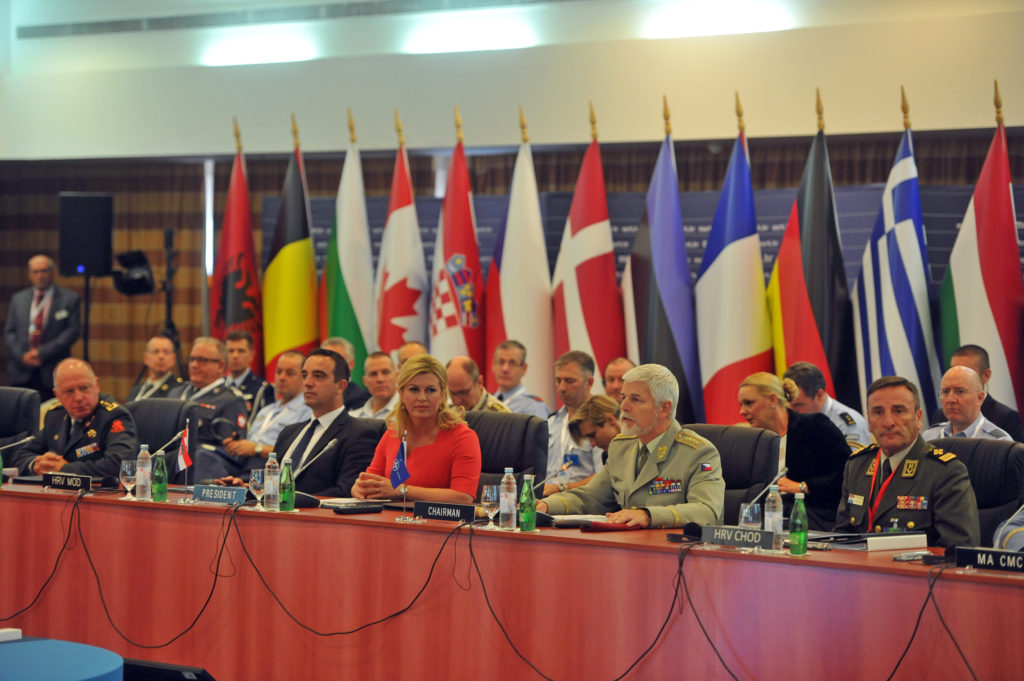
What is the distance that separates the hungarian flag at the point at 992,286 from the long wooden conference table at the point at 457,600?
3449 mm

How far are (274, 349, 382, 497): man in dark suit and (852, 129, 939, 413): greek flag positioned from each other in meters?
3.09

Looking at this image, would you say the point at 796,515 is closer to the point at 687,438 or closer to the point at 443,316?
the point at 687,438

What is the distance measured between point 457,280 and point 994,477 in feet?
13.9

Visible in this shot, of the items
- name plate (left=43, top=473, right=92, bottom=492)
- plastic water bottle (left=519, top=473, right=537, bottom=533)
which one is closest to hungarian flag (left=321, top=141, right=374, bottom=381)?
name plate (left=43, top=473, right=92, bottom=492)

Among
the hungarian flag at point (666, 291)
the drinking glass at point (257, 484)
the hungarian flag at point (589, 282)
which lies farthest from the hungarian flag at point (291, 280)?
the drinking glass at point (257, 484)

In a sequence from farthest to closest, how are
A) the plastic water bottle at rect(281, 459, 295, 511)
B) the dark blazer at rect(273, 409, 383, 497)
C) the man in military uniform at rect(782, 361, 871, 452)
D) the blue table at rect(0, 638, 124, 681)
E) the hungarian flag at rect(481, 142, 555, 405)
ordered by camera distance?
the hungarian flag at rect(481, 142, 555, 405)
the man in military uniform at rect(782, 361, 871, 452)
the dark blazer at rect(273, 409, 383, 497)
the plastic water bottle at rect(281, 459, 295, 511)
the blue table at rect(0, 638, 124, 681)

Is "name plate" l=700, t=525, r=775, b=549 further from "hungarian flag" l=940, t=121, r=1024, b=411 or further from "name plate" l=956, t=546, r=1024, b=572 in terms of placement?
"hungarian flag" l=940, t=121, r=1024, b=411

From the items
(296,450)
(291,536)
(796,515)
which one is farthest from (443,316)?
(796,515)

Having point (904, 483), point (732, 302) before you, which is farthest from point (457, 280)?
point (904, 483)

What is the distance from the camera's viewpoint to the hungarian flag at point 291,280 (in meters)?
7.91

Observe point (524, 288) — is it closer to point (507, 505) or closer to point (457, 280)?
point (457, 280)

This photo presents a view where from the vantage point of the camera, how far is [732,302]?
686 cm

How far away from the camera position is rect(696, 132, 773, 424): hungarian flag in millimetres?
6789

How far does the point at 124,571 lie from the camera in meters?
4.25
